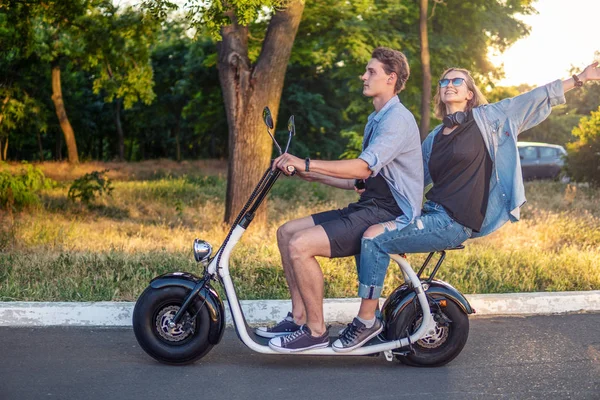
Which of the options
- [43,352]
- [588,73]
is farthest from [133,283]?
[588,73]

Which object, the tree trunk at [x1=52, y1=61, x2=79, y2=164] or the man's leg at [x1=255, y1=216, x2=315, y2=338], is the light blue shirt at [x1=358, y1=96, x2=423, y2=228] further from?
the tree trunk at [x1=52, y1=61, x2=79, y2=164]

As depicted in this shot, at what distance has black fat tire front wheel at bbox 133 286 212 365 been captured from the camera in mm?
5027

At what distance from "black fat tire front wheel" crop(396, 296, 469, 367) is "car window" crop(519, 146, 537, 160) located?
23.2m

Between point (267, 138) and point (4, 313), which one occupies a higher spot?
point (267, 138)

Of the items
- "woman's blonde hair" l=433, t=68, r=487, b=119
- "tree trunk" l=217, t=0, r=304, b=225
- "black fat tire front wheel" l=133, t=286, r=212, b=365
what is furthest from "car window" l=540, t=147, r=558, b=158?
"black fat tire front wheel" l=133, t=286, r=212, b=365

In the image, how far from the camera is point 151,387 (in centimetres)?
468

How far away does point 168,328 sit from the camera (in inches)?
200

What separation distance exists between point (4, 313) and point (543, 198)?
42.5 feet

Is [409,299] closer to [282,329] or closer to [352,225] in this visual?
[352,225]

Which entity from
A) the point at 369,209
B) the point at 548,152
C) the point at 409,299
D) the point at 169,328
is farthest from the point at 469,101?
the point at 548,152

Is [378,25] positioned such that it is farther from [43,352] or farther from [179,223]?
[43,352]

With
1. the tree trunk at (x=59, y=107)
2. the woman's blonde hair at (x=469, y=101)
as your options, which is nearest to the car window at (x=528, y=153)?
the tree trunk at (x=59, y=107)

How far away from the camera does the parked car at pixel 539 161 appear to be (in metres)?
27.3

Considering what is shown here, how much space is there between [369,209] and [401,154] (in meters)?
0.38
